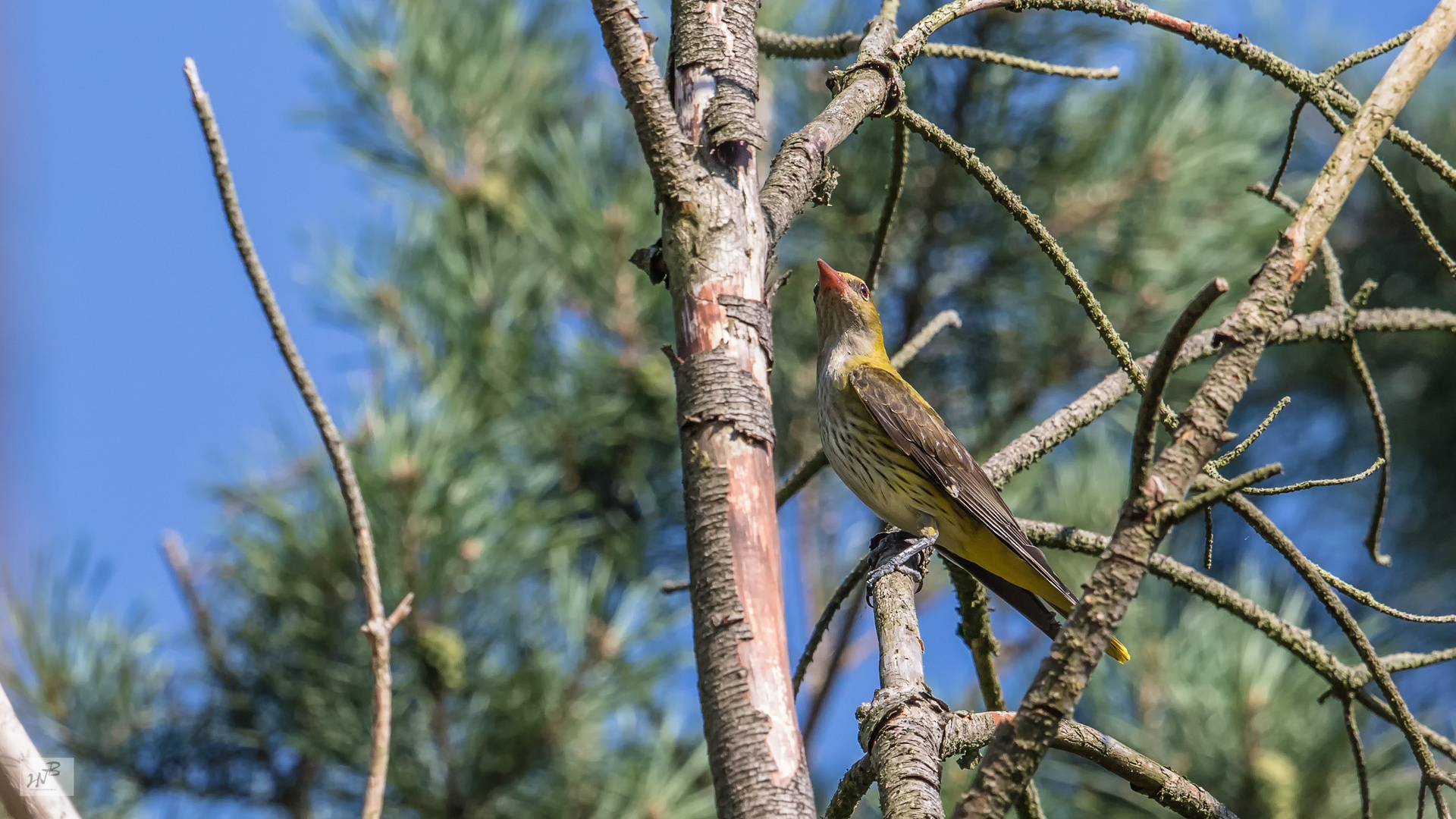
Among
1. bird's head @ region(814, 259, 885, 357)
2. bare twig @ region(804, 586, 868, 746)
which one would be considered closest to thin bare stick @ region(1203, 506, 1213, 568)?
bare twig @ region(804, 586, 868, 746)

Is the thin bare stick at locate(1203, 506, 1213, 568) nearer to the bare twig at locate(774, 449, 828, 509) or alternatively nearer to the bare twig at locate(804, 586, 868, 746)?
the bare twig at locate(774, 449, 828, 509)

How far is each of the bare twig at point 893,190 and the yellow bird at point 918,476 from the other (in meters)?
0.59

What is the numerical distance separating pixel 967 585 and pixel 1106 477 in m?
2.29

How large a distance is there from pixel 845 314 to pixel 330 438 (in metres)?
2.50

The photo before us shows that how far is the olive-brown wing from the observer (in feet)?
9.95

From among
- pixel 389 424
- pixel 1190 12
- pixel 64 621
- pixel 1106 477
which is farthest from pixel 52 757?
pixel 1190 12

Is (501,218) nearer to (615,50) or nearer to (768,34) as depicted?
(768,34)

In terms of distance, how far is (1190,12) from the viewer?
4680 millimetres

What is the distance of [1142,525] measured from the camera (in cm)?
111

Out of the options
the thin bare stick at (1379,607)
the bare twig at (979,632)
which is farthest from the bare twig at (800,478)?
the thin bare stick at (1379,607)

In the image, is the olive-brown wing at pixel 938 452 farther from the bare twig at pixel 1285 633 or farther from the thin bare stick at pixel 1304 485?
the thin bare stick at pixel 1304 485

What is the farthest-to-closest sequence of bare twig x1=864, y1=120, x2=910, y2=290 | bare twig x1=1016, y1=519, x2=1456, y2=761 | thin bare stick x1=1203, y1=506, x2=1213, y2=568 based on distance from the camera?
bare twig x1=864, y1=120, x2=910, y2=290
bare twig x1=1016, y1=519, x2=1456, y2=761
thin bare stick x1=1203, y1=506, x2=1213, y2=568

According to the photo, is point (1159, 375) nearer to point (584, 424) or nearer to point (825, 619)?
point (825, 619)

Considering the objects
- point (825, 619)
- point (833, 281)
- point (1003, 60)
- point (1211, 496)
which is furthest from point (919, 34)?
point (833, 281)
